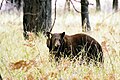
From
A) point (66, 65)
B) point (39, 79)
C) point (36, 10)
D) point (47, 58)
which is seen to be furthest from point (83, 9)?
point (39, 79)

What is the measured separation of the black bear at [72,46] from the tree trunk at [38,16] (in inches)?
81.2

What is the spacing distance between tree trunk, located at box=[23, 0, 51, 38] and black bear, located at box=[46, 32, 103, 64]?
206 centimetres

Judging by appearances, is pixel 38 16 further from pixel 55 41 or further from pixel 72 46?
pixel 55 41

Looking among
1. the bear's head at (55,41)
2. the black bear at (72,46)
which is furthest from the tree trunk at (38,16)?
the bear's head at (55,41)

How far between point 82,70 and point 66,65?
182 millimetres

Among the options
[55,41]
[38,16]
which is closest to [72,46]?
[55,41]

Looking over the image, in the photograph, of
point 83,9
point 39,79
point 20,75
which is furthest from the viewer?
point 83,9

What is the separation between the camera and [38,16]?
7406mm

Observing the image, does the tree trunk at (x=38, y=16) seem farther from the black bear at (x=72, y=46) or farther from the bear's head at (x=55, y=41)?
the bear's head at (x=55, y=41)

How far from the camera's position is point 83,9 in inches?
394

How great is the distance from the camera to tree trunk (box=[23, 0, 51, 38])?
736 cm

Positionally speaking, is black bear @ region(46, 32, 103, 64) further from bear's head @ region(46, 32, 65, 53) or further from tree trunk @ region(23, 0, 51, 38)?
tree trunk @ region(23, 0, 51, 38)

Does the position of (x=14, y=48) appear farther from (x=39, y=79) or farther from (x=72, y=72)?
(x=39, y=79)

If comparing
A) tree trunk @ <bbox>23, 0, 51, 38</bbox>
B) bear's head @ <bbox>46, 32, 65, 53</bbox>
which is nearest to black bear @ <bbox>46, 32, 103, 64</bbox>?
bear's head @ <bbox>46, 32, 65, 53</bbox>
